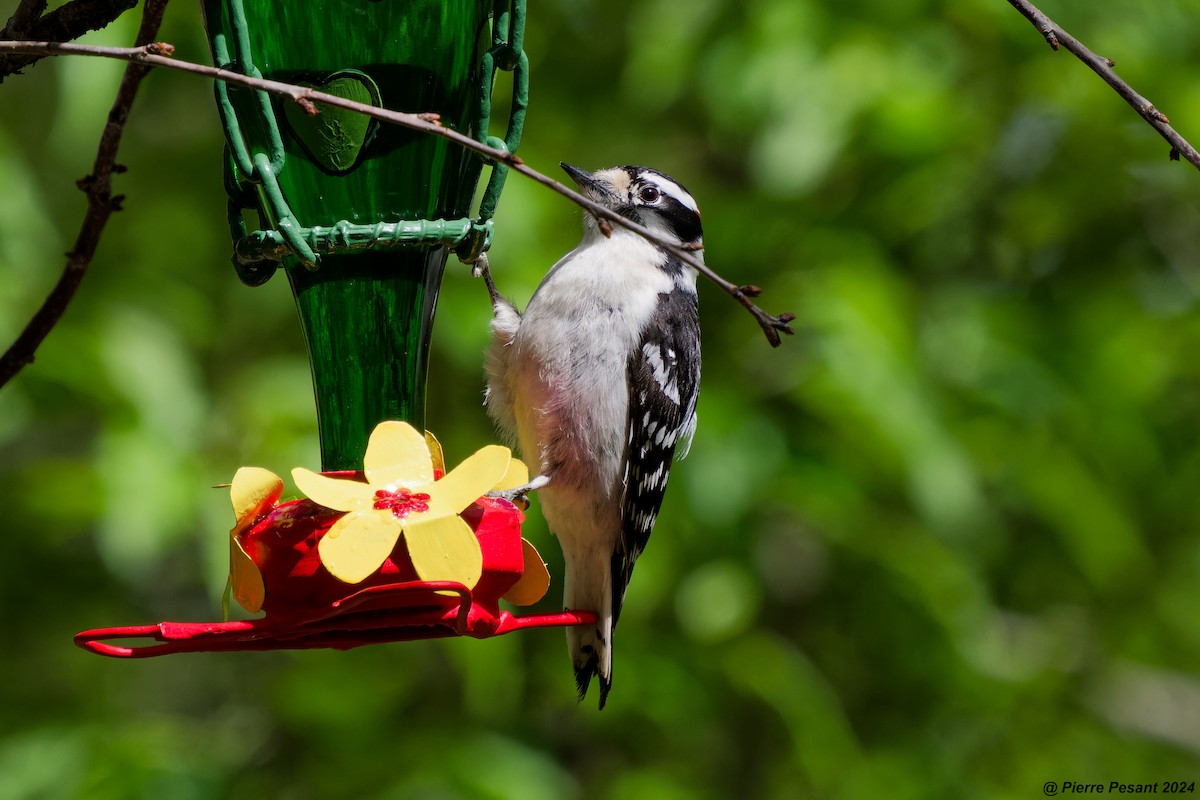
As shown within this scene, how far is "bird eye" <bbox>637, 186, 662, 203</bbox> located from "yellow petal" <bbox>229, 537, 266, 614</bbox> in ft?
6.21

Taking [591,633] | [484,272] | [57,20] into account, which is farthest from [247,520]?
[591,633]

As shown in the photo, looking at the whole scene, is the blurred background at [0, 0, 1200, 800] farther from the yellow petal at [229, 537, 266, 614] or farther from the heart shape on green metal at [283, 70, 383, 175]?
the yellow petal at [229, 537, 266, 614]

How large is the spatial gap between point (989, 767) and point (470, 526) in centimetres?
449

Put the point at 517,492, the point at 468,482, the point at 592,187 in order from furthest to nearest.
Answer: the point at 592,187 < the point at 517,492 < the point at 468,482

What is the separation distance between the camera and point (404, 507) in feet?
6.73

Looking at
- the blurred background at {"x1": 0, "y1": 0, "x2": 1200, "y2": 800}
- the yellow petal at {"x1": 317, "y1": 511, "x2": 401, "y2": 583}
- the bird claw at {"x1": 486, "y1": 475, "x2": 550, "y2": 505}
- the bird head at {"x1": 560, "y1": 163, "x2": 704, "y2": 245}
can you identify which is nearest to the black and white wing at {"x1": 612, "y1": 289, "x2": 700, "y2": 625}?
the bird head at {"x1": 560, "y1": 163, "x2": 704, "y2": 245}

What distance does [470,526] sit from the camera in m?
2.24

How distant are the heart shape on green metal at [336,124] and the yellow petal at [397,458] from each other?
558 millimetres

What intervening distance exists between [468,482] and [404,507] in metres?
0.12

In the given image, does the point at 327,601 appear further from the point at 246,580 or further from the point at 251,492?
the point at 251,492

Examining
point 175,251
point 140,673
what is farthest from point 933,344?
point 140,673

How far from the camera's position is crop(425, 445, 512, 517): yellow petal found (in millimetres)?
2064

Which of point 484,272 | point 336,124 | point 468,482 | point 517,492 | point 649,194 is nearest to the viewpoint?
point 468,482

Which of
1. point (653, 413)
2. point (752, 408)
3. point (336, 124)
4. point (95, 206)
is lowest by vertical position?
point (752, 408)
